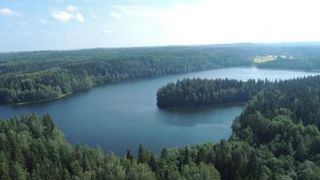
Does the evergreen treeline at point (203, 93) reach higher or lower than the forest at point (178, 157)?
lower

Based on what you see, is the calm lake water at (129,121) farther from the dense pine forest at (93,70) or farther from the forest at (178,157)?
the forest at (178,157)

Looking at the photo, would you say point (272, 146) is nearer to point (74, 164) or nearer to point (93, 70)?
point (74, 164)

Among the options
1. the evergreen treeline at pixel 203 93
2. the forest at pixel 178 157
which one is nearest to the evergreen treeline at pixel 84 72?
the evergreen treeline at pixel 203 93

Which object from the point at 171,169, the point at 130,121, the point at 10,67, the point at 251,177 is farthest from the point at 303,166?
the point at 10,67

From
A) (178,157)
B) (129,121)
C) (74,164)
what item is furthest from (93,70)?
(74,164)

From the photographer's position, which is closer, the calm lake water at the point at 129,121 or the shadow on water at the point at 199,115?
the calm lake water at the point at 129,121

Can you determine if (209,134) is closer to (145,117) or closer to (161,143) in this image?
(161,143)
